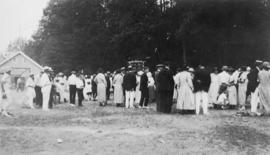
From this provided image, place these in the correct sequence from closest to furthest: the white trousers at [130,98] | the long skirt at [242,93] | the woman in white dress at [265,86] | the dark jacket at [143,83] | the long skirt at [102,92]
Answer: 1. the woman in white dress at [265,86]
2. the long skirt at [242,93]
3. the dark jacket at [143,83]
4. the white trousers at [130,98]
5. the long skirt at [102,92]

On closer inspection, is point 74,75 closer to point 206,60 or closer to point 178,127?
point 178,127

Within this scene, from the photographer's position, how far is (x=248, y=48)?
4016cm

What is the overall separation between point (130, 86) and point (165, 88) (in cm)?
352

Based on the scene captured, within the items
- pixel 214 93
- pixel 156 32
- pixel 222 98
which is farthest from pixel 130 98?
pixel 156 32

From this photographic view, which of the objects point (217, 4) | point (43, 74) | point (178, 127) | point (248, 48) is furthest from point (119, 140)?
point (248, 48)

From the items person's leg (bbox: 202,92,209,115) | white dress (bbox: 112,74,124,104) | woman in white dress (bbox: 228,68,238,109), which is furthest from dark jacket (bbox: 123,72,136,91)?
person's leg (bbox: 202,92,209,115)

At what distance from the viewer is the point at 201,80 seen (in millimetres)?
18219

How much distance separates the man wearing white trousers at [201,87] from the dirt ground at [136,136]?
5.02 ft

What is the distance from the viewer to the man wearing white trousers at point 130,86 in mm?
22156

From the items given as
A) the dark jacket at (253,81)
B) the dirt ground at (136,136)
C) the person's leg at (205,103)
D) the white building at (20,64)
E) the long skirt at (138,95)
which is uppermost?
the white building at (20,64)

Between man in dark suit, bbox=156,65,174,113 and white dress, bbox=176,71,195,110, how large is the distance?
2.26 feet

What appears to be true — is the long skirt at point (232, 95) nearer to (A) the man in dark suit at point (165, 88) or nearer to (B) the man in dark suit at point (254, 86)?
(B) the man in dark suit at point (254, 86)

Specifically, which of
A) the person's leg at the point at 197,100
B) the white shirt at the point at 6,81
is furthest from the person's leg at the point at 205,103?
the white shirt at the point at 6,81

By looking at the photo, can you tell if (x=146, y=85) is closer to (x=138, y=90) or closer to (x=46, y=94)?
(x=138, y=90)
